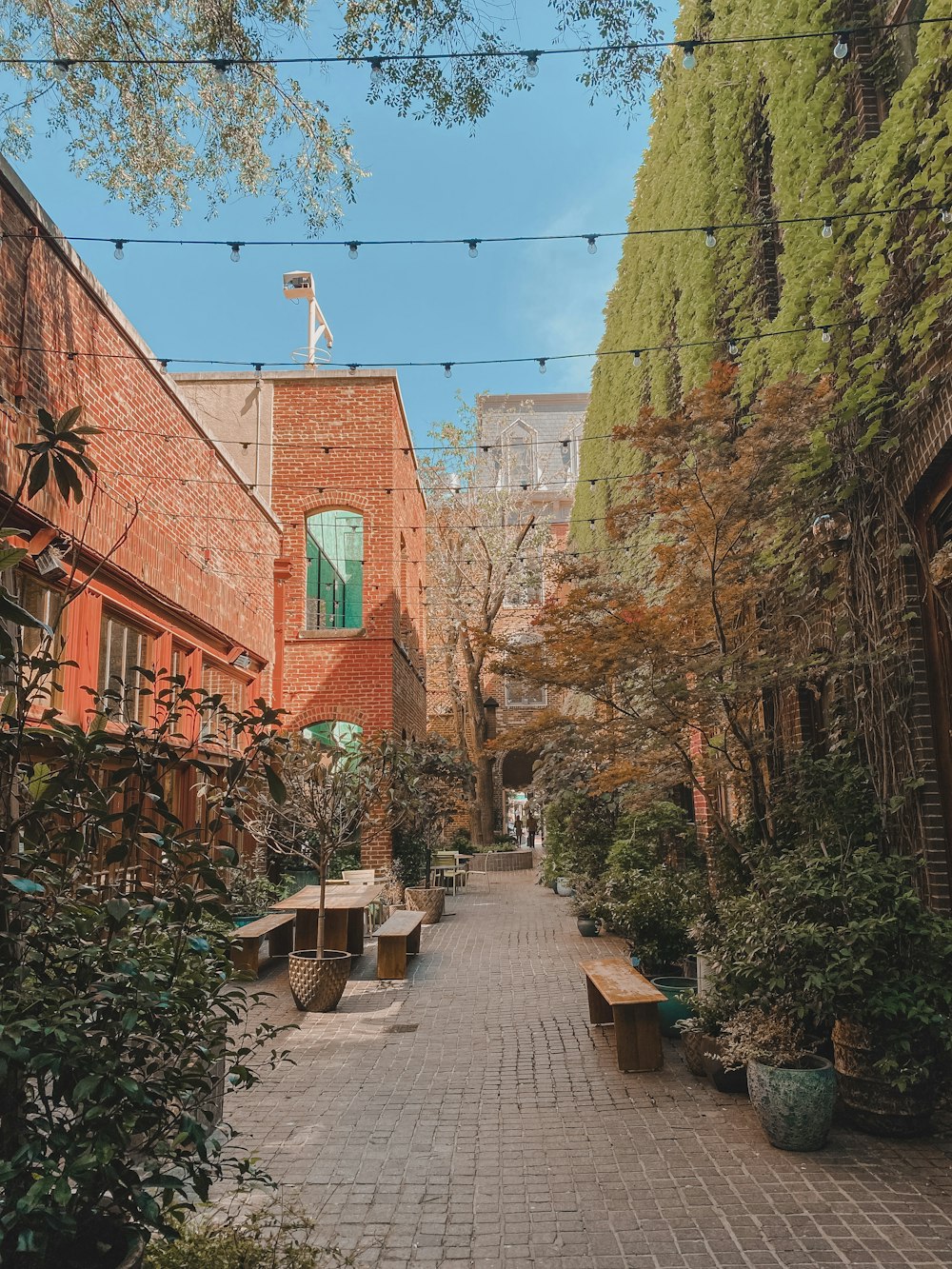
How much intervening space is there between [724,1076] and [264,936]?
16.6 ft

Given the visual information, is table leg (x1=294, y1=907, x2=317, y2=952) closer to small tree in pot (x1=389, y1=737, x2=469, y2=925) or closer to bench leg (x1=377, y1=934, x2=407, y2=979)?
bench leg (x1=377, y1=934, x2=407, y2=979)

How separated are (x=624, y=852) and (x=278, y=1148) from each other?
6.67m

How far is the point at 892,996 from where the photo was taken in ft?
15.7

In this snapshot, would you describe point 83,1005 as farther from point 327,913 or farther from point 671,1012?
point 327,913

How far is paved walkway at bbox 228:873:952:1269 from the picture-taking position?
11.9 feet

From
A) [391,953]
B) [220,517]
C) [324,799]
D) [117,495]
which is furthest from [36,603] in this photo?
[220,517]

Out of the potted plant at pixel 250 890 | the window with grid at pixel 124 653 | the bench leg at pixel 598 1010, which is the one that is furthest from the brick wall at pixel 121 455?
the bench leg at pixel 598 1010

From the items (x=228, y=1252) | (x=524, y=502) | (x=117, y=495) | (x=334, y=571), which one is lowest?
(x=228, y=1252)

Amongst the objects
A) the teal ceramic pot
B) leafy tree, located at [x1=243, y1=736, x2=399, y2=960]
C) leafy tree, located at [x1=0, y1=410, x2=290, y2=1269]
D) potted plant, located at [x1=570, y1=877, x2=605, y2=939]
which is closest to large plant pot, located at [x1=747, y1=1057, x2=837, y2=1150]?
the teal ceramic pot

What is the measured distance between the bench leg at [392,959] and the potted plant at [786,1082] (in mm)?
4742

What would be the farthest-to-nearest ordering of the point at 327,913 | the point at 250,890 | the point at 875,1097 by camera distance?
the point at 250,890 < the point at 327,913 < the point at 875,1097

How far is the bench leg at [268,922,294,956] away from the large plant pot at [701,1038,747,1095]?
233 inches

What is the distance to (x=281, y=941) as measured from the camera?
415 inches

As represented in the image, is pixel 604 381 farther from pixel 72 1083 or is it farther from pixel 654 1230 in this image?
pixel 72 1083
